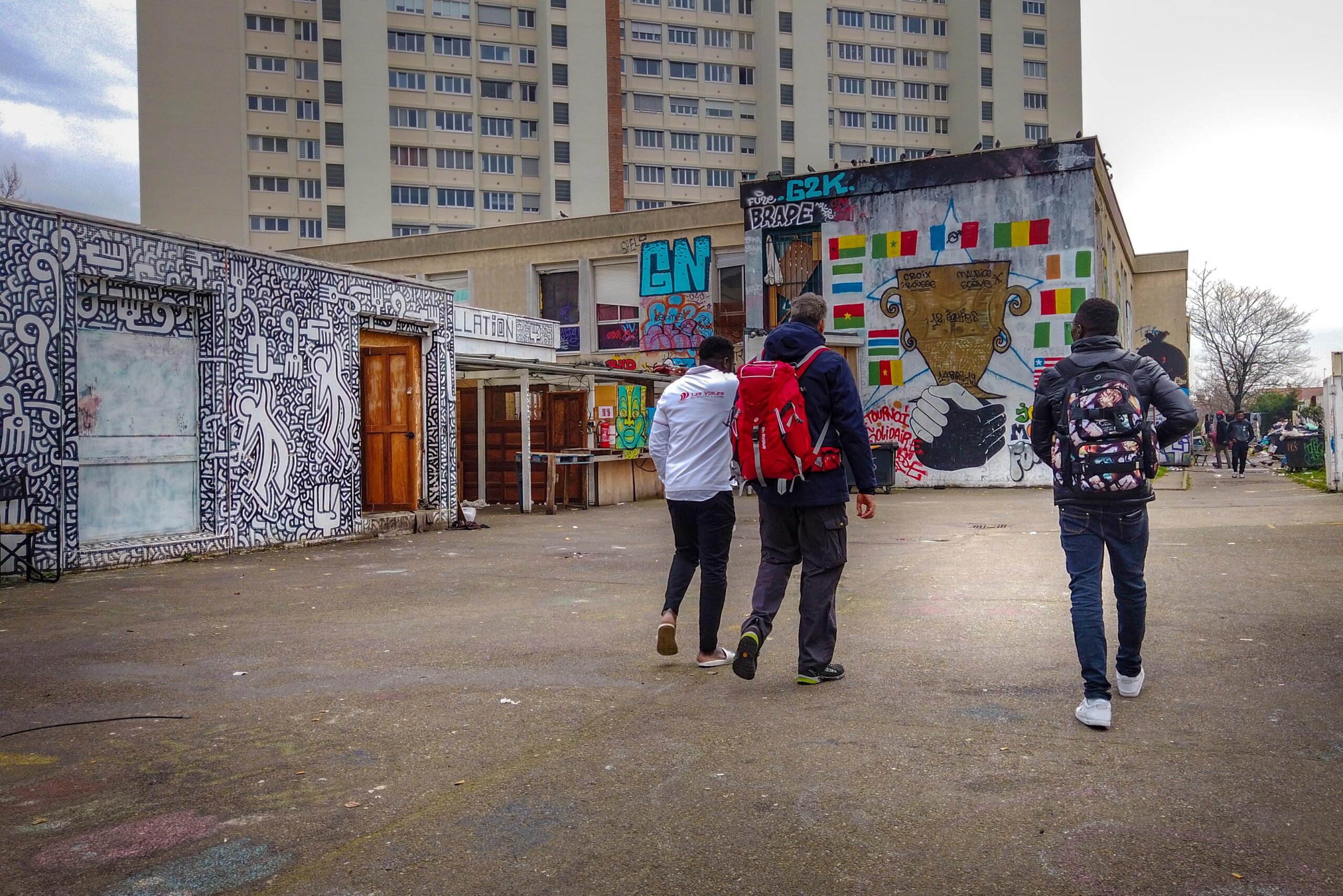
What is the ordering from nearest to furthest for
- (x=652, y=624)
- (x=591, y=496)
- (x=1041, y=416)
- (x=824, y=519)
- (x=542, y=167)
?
(x=1041, y=416), (x=824, y=519), (x=652, y=624), (x=591, y=496), (x=542, y=167)

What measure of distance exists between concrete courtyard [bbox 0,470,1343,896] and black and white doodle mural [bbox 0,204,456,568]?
239 cm

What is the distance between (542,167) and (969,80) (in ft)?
103

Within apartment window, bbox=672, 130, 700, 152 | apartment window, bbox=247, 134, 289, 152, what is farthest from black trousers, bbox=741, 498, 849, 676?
apartment window, bbox=672, 130, 700, 152

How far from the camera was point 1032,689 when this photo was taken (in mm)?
5227

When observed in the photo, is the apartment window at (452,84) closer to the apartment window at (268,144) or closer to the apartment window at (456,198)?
the apartment window at (456,198)

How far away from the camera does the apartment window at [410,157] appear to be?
6619 centimetres

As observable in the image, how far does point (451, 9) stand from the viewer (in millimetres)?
67750

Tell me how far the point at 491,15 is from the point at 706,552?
6956 cm

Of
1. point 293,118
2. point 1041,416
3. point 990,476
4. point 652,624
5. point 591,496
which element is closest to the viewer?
point 1041,416

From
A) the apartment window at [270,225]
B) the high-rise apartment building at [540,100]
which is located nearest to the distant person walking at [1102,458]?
the high-rise apartment building at [540,100]

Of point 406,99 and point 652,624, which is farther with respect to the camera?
point 406,99

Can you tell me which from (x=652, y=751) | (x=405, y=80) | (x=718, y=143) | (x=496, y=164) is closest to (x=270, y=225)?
(x=405, y=80)

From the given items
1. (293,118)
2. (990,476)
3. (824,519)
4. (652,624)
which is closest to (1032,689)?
(824,519)

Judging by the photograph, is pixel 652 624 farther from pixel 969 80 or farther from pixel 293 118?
pixel 969 80
